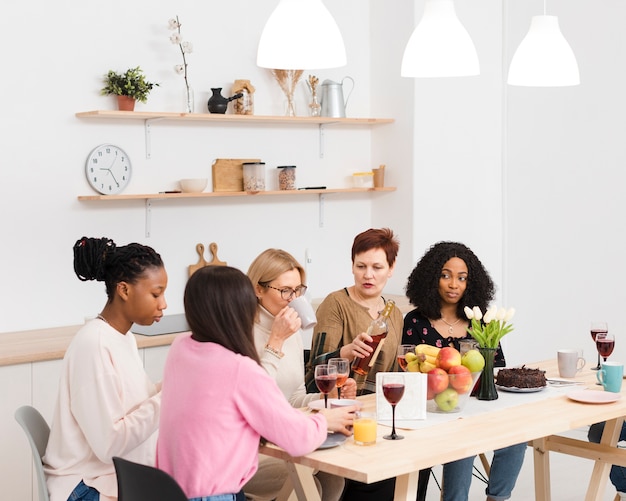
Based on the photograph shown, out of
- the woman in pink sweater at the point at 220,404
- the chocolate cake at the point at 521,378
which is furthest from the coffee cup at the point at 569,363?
the woman in pink sweater at the point at 220,404

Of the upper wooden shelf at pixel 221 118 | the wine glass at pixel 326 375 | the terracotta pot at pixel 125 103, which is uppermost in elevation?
the terracotta pot at pixel 125 103

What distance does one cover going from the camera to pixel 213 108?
4.77m

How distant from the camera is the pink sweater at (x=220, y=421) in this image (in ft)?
7.30

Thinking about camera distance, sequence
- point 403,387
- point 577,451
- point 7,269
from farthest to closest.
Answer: point 7,269 → point 577,451 → point 403,387

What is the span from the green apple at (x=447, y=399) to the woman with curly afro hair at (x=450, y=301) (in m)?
0.71

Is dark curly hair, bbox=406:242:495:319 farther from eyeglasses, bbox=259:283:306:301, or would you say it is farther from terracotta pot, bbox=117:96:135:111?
terracotta pot, bbox=117:96:135:111

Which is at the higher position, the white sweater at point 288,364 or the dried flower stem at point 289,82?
the dried flower stem at point 289,82

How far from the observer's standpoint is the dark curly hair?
3537 mm

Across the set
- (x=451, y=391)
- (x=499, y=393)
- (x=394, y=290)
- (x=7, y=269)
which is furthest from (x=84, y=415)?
(x=394, y=290)

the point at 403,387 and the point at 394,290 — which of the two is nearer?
the point at 403,387

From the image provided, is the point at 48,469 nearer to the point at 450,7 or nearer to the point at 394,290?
the point at 450,7

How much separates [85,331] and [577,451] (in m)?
1.84

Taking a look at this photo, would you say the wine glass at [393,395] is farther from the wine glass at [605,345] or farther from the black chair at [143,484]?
the wine glass at [605,345]

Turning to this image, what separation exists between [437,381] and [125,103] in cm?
243
